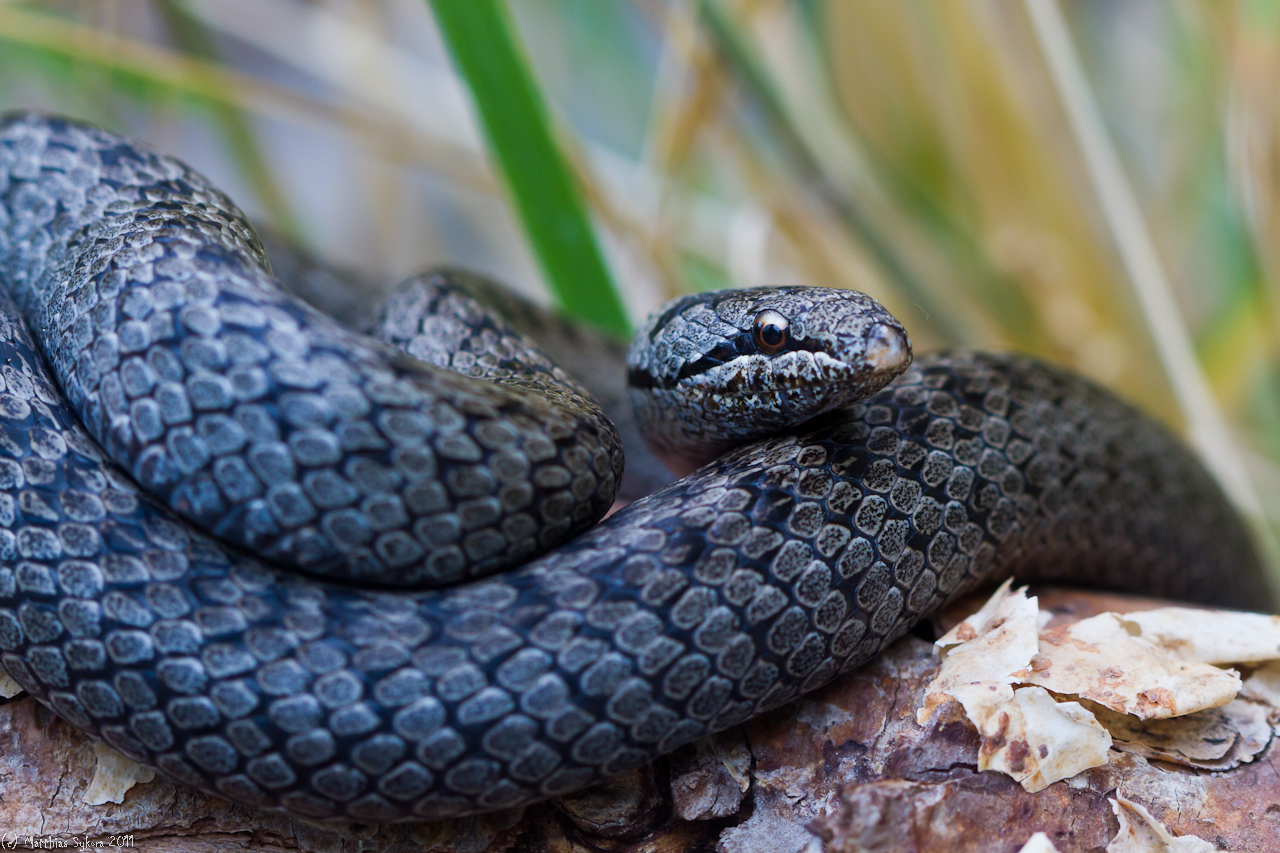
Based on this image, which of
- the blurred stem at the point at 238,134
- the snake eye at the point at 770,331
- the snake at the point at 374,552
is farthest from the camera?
the blurred stem at the point at 238,134

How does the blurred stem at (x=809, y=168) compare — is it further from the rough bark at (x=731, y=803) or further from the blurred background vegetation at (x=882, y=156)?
the rough bark at (x=731, y=803)

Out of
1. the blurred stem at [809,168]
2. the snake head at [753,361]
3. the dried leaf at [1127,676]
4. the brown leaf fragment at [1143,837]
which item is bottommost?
the brown leaf fragment at [1143,837]

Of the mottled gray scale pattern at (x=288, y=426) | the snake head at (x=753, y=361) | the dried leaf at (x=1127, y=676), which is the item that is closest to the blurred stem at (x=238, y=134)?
the snake head at (x=753, y=361)

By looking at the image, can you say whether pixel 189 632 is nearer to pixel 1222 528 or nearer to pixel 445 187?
pixel 1222 528

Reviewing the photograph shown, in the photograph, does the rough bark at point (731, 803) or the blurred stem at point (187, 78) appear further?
the blurred stem at point (187, 78)

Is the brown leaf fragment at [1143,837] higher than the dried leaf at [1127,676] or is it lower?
lower

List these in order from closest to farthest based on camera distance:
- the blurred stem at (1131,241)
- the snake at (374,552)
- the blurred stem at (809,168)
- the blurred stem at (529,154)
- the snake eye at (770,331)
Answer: the snake at (374,552)
the snake eye at (770,331)
the blurred stem at (529,154)
the blurred stem at (1131,241)
the blurred stem at (809,168)
